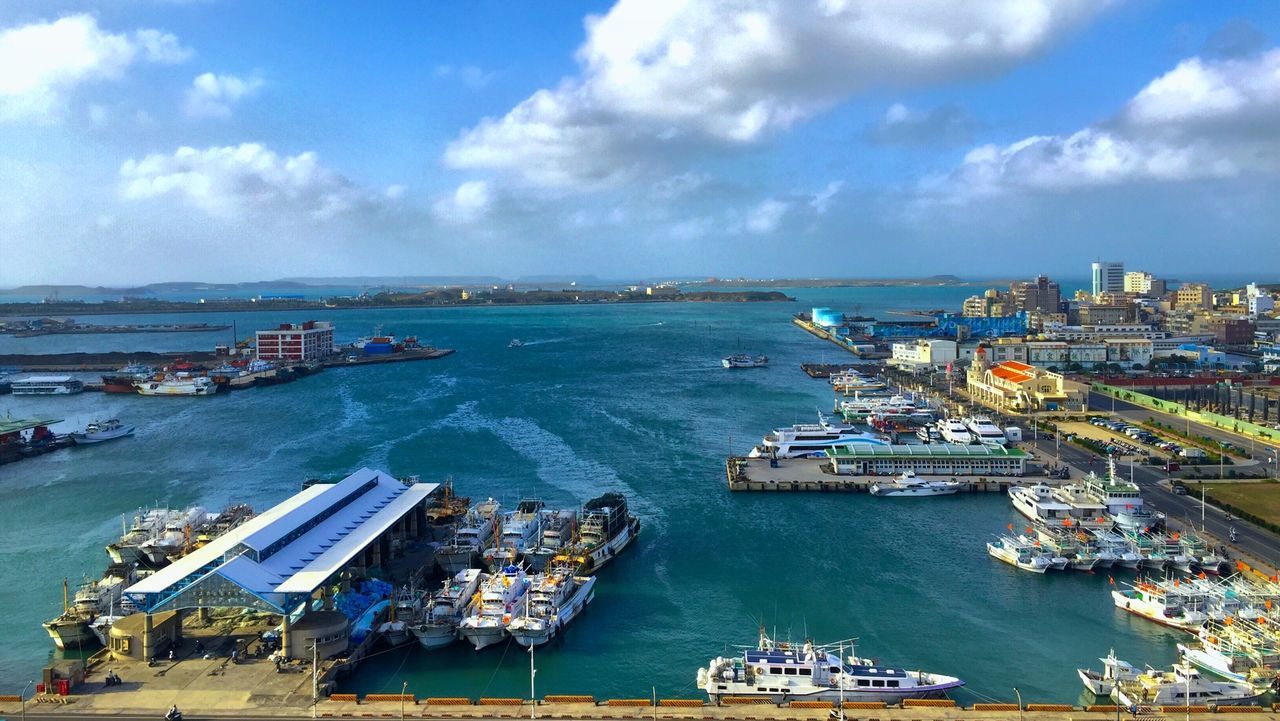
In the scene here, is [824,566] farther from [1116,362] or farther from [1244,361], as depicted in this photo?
[1244,361]

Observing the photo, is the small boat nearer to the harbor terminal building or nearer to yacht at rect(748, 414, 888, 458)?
the harbor terminal building

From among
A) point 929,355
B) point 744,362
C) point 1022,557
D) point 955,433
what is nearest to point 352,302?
point 744,362

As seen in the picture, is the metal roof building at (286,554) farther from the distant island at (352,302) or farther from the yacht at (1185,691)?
the distant island at (352,302)

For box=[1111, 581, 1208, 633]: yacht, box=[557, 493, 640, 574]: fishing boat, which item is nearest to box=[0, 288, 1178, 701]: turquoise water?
box=[1111, 581, 1208, 633]: yacht

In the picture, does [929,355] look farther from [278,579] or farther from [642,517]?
[278,579]

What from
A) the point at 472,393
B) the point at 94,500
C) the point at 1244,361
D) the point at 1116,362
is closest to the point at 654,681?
the point at 94,500

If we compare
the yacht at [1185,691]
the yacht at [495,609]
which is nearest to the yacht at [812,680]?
the yacht at [1185,691]
